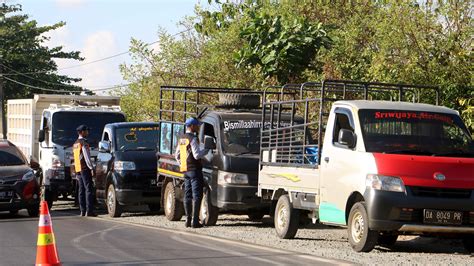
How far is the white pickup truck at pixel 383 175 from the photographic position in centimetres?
1320

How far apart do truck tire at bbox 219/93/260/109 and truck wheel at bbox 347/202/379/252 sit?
590cm

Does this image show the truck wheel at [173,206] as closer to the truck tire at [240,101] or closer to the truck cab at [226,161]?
the truck cab at [226,161]

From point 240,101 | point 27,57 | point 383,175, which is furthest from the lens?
point 27,57

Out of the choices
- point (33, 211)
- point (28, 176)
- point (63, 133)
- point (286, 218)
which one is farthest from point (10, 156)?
point (286, 218)

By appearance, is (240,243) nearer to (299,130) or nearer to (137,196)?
(299,130)

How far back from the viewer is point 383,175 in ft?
43.3

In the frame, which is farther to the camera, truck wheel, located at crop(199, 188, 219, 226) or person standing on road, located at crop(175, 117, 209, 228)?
truck wheel, located at crop(199, 188, 219, 226)

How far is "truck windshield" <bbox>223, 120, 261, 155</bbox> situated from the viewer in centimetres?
1808

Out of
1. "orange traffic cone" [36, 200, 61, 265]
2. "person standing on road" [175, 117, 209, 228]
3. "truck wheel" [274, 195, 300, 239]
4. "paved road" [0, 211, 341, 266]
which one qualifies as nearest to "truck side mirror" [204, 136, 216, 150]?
"person standing on road" [175, 117, 209, 228]

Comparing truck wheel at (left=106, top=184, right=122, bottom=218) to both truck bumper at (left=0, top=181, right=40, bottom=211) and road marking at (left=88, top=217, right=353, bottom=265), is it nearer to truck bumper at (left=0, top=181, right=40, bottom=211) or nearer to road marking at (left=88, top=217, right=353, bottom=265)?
road marking at (left=88, top=217, right=353, bottom=265)

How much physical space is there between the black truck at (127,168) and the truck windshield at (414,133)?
8.43m

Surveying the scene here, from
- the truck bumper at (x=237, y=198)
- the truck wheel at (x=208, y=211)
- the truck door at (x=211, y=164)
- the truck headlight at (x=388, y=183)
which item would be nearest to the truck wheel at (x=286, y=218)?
the truck bumper at (x=237, y=198)

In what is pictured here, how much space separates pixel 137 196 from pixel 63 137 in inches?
229

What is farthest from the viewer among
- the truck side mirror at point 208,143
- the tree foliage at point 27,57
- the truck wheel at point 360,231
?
the tree foliage at point 27,57
